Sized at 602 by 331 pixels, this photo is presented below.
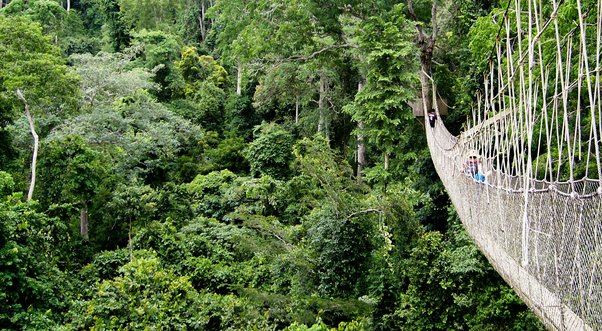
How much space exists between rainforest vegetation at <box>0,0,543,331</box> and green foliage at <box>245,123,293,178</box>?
0.12ft

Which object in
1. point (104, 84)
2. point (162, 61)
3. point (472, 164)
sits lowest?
point (472, 164)

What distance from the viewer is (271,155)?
11891 mm

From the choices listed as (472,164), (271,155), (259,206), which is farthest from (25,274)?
(271,155)

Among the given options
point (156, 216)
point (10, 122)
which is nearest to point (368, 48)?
point (156, 216)

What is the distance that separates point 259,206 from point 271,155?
2.13 m

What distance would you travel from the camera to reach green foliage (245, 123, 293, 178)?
11.9 metres

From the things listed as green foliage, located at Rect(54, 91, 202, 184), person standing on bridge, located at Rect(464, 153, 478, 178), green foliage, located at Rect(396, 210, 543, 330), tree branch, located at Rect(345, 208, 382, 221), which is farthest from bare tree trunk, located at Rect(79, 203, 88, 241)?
person standing on bridge, located at Rect(464, 153, 478, 178)

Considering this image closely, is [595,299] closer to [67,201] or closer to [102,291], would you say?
[102,291]

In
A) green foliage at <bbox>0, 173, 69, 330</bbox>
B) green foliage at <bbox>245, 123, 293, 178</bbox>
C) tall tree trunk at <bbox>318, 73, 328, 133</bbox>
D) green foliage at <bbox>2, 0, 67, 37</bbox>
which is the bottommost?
green foliage at <bbox>0, 173, 69, 330</bbox>

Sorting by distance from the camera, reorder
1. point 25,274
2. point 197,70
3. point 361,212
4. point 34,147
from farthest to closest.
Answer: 1. point 197,70
2. point 34,147
3. point 361,212
4. point 25,274

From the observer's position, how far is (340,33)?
28.2ft

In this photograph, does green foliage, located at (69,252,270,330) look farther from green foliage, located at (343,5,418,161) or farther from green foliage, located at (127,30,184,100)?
green foliage, located at (127,30,184,100)

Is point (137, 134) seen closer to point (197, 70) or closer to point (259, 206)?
point (259, 206)

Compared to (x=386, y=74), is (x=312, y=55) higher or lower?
higher
